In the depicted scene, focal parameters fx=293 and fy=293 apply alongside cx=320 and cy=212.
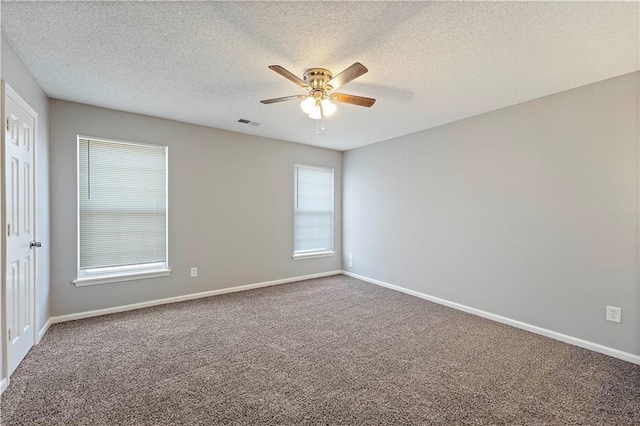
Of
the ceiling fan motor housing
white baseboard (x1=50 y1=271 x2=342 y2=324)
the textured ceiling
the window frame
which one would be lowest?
white baseboard (x1=50 y1=271 x2=342 y2=324)

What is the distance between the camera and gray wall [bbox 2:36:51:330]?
2441 millimetres

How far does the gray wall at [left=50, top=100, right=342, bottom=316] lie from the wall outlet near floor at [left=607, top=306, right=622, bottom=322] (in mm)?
3755

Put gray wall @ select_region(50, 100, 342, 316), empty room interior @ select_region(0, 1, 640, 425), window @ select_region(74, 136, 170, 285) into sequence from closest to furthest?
empty room interior @ select_region(0, 1, 640, 425) → gray wall @ select_region(50, 100, 342, 316) → window @ select_region(74, 136, 170, 285)

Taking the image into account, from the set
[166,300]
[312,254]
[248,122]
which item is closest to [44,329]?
[166,300]

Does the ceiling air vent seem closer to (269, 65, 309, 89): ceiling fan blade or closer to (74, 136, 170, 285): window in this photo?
(74, 136, 170, 285): window

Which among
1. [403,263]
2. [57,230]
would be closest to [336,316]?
[403,263]

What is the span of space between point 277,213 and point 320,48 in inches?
120

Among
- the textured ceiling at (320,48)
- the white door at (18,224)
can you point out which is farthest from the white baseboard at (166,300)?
the textured ceiling at (320,48)

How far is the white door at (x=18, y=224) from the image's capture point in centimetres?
207

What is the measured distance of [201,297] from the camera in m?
4.08

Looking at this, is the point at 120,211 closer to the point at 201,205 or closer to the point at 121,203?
the point at 121,203

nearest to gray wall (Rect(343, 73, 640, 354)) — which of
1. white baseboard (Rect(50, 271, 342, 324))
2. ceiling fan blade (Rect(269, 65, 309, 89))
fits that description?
white baseboard (Rect(50, 271, 342, 324))

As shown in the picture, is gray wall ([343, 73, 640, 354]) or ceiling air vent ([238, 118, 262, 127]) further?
ceiling air vent ([238, 118, 262, 127])

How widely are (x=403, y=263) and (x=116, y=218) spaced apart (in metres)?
3.91
